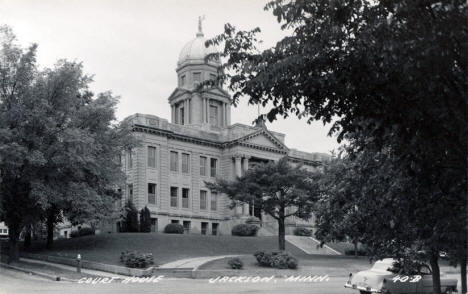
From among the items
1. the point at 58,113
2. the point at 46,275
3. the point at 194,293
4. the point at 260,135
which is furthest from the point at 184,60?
the point at 194,293

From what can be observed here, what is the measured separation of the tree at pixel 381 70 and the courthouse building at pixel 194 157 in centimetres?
4469

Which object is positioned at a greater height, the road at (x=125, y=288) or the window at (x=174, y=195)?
the window at (x=174, y=195)

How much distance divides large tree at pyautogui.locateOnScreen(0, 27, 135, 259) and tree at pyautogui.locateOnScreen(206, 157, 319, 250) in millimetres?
11406

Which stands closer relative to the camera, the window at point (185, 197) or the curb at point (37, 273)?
the curb at point (37, 273)

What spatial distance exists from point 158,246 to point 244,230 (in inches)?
617

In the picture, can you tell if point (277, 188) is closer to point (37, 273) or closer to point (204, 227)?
point (37, 273)

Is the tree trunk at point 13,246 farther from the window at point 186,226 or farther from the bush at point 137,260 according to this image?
the window at point 186,226

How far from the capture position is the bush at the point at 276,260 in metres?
34.0

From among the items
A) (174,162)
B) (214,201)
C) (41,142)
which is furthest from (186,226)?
(41,142)

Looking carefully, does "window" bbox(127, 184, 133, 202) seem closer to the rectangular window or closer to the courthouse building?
the courthouse building

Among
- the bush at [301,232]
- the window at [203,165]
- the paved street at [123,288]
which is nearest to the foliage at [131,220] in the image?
the window at [203,165]

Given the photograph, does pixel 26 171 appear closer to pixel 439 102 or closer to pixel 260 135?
pixel 439 102

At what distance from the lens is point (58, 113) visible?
32.8 meters

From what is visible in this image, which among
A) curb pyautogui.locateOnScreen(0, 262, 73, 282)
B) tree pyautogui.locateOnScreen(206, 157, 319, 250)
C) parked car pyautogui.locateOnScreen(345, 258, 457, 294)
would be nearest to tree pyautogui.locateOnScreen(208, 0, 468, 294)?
parked car pyautogui.locateOnScreen(345, 258, 457, 294)
